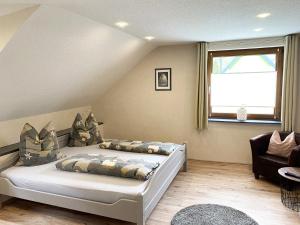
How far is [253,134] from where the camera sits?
429cm

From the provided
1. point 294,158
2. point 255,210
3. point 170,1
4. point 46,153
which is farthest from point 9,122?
point 294,158

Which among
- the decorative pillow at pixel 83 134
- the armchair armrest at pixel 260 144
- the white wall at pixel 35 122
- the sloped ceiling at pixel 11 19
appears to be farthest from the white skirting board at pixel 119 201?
the sloped ceiling at pixel 11 19

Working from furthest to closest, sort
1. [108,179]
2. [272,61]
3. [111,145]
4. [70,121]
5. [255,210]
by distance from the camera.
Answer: [70,121]
[272,61]
[111,145]
[255,210]
[108,179]

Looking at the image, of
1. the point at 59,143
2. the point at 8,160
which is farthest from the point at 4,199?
the point at 59,143

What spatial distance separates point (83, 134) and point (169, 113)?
1748mm

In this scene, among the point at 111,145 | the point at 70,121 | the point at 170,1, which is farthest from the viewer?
the point at 70,121

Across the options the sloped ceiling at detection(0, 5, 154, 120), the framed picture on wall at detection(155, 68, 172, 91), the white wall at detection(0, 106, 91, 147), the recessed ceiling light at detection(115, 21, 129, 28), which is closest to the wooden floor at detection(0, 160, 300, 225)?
the white wall at detection(0, 106, 91, 147)

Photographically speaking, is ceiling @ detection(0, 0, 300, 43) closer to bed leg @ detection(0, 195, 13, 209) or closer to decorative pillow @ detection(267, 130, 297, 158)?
decorative pillow @ detection(267, 130, 297, 158)

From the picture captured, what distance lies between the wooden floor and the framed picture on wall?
5.68 feet

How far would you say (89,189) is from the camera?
2.45 meters

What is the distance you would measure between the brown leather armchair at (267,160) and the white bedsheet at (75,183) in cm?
161

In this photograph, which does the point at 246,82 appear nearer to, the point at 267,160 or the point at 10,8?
the point at 267,160

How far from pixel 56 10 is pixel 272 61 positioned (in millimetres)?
3620

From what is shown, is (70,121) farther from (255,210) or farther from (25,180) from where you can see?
(255,210)
